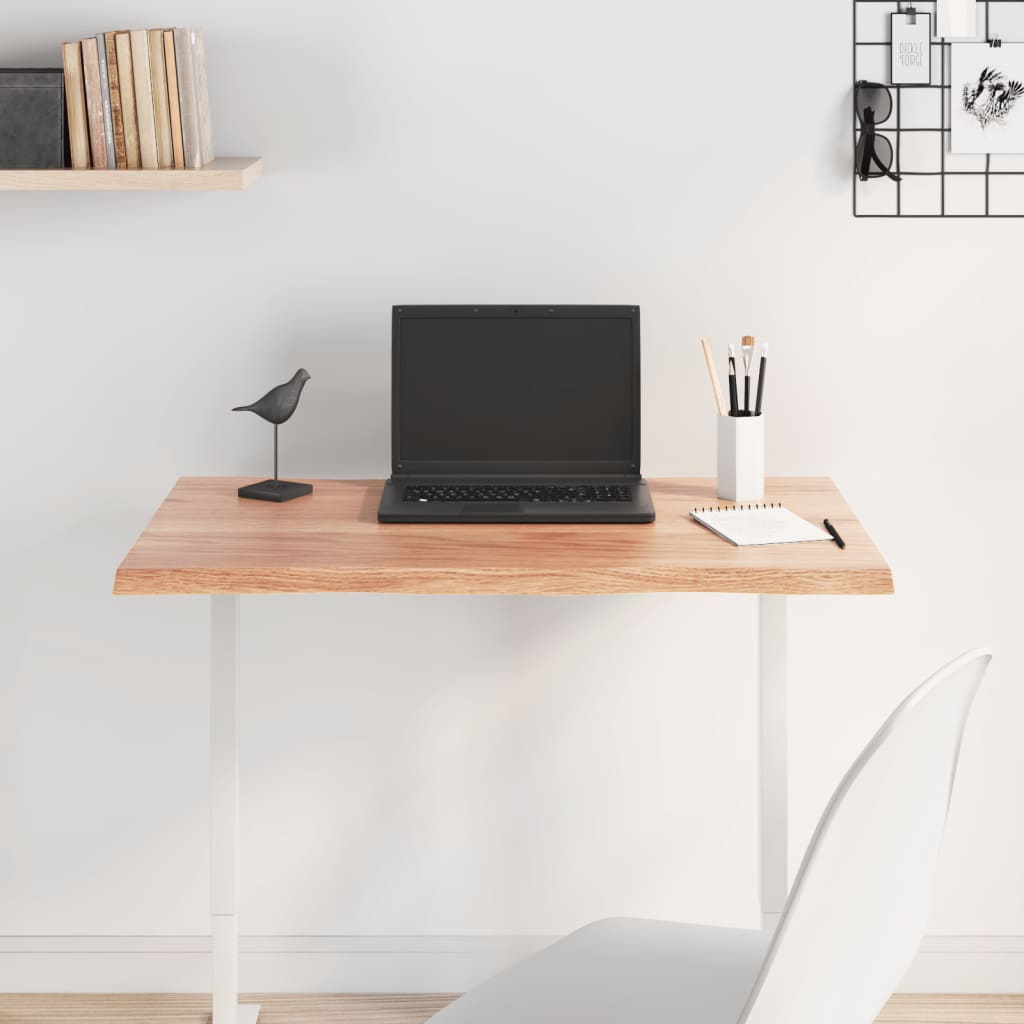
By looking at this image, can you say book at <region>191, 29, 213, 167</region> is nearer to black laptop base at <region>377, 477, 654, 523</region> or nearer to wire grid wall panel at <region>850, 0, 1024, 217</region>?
black laptop base at <region>377, 477, 654, 523</region>

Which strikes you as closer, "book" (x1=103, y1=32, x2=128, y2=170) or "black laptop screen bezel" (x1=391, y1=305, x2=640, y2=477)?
"book" (x1=103, y1=32, x2=128, y2=170)

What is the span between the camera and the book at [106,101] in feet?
6.31

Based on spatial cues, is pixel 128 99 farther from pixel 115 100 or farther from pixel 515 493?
pixel 515 493

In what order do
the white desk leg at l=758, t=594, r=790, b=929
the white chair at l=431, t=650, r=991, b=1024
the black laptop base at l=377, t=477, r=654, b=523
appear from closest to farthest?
the white chair at l=431, t=650, r=991, b=1024 < the black laptop base at l=377, t=477, r=654, b=523 < the white desk leg at l=758, t=594, r=790, b=929

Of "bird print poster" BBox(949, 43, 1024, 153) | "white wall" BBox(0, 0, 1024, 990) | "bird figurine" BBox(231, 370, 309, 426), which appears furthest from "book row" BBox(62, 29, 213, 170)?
"bird print poster" BBox(949, 43, 1024, 153)

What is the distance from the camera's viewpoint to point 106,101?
6.33ft

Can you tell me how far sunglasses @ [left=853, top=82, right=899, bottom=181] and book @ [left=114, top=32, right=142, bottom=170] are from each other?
1088mm

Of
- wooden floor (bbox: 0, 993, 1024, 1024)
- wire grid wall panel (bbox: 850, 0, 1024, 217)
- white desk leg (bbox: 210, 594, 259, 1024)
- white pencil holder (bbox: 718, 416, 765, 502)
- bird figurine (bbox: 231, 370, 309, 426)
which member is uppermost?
wire grid wall panel (bbox: 850, 0, 1024, 217)

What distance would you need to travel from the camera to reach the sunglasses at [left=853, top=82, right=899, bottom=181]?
6.85 feet

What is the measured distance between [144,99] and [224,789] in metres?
1.00

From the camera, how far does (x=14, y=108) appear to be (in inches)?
76.7

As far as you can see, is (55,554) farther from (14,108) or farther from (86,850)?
(14,108)

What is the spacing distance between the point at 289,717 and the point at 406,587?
719mm

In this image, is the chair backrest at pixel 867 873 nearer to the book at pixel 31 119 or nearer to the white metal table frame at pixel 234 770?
the white metal table frame at pixel 234 770
